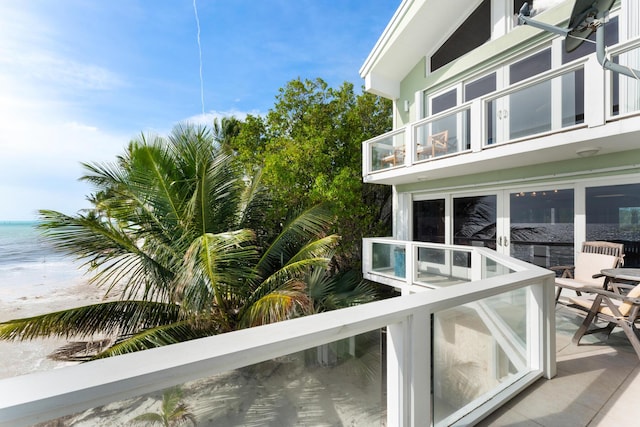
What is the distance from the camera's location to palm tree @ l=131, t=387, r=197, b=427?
1.11 meters

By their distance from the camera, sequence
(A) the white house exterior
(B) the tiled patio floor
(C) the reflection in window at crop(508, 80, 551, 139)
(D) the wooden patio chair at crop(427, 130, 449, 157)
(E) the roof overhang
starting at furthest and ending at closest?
1. (E) the roof overhang
2. (D) the wooden patio chair at crop(427, 130, 449, 157)
3. (C) the reflection in window at crop(508, 80, 551, 139)
4. (A) the white house exterior
5. (B) the tiled patio floor

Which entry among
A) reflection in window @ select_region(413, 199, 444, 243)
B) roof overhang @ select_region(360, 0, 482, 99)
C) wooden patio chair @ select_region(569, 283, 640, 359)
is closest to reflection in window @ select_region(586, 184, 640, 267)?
wooden patio chair @ select_region(569, 283, 640, 359)

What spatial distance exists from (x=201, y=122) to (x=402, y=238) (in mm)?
7244

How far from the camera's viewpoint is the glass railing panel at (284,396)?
1.11m

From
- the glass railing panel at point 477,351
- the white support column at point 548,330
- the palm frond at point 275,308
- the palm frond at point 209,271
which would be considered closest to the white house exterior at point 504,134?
the white support column at point 548,330

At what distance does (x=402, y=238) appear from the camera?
1025cm

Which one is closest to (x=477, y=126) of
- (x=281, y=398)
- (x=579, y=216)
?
(x=579, y=216)

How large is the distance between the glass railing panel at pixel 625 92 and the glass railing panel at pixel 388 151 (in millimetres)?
4624

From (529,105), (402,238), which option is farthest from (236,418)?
(402,238)

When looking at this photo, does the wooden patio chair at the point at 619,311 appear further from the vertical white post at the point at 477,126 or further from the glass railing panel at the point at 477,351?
the vertical white post at the point at 477,126

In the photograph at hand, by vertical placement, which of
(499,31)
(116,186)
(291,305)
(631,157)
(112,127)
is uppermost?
(112,127)

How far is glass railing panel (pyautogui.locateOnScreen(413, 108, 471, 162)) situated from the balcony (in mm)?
4888

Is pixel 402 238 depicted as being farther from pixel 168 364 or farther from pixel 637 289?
pixel 168 364

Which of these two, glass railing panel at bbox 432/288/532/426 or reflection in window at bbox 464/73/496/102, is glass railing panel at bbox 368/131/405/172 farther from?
glass railing panel at bbox 432/288/532/426
